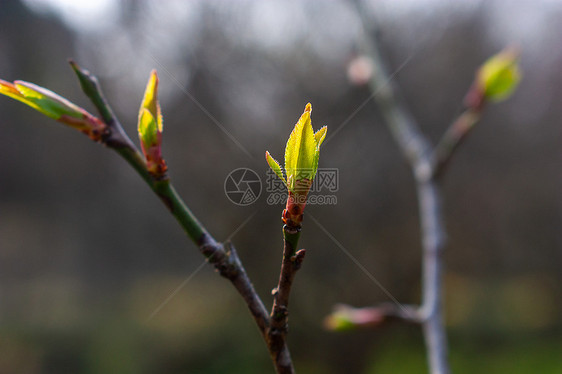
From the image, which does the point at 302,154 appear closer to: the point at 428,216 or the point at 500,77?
the point at 428,216

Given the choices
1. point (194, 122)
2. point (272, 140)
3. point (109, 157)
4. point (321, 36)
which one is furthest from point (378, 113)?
point (109, 157)
